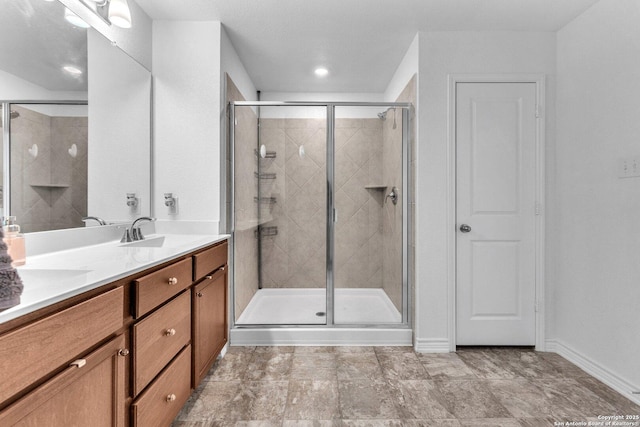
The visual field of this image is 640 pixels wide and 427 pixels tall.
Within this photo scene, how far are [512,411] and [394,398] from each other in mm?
618

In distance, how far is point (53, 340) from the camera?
2.78ft

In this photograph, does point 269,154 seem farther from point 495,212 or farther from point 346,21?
point 495,212

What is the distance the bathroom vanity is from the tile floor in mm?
344

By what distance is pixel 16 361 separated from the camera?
75 centimetres

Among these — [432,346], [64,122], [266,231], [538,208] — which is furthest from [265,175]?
[538,208]

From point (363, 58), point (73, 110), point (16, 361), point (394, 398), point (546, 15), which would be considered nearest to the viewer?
point (16, 361)

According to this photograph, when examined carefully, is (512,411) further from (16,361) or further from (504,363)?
(16,361)

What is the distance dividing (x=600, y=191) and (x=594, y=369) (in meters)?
1.15

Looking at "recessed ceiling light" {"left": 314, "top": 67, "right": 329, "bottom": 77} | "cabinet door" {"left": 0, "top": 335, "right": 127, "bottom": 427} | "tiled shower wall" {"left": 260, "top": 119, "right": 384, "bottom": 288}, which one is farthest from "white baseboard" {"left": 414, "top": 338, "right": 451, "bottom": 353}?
"recessed ceiling light" {"left": 314, "top": 67, "right": 329, "bottom": 77}

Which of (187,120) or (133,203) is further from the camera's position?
(187,120)

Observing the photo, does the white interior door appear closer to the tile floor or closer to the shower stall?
the tile floor

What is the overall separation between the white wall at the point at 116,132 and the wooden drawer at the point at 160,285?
2.38 feet

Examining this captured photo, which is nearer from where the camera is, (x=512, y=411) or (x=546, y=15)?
(x=512, y=411)

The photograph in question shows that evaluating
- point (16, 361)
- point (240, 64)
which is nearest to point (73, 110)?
point (16, 361)
